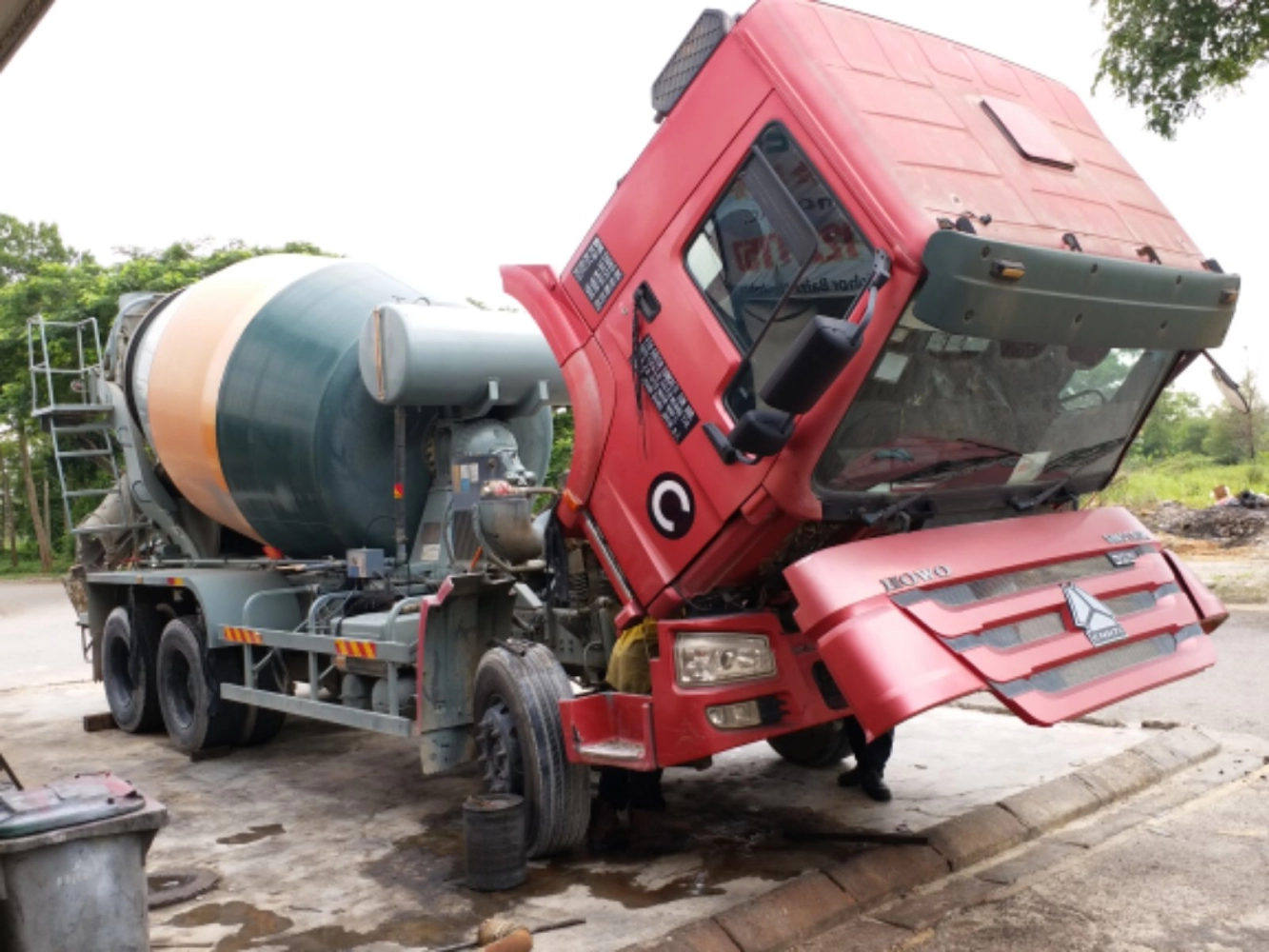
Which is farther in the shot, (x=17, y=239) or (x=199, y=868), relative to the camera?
(x=17, y=239)

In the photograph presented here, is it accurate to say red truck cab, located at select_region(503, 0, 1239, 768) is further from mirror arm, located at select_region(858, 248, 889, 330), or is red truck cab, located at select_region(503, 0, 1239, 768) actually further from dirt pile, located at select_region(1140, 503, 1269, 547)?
dirt pile, located at select_region(1140, 503, 1269, 547)

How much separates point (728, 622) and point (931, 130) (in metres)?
1.97

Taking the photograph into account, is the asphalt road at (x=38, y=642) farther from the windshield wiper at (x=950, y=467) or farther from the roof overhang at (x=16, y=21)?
the windshield wiper at (x=950, y=467)

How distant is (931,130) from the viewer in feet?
14.7

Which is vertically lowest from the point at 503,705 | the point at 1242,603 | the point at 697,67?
the point at 1242,603

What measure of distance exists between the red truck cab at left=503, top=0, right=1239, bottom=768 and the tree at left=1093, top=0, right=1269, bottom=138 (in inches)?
263

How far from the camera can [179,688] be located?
8.59 meters

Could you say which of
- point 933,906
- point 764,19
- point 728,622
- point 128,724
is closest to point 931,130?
point 764,19

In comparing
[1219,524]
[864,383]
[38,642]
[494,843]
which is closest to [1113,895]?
[864,383]

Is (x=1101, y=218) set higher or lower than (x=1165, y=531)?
higher

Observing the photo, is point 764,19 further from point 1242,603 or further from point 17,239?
point 17,239

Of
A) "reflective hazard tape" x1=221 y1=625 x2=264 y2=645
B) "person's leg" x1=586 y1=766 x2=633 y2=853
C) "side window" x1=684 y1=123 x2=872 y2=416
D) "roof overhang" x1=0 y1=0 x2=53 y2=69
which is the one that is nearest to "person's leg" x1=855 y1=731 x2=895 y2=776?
"person's leg" x1=586 y1=766 x2=633 y2=853

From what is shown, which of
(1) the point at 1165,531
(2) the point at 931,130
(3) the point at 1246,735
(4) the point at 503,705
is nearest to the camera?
(2) the point at 931,130

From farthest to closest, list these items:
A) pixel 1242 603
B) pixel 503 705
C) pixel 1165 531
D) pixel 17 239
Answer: pixel 17 239 < pixel 1165 531 < pixel 1242 603 < pixel 503 705
